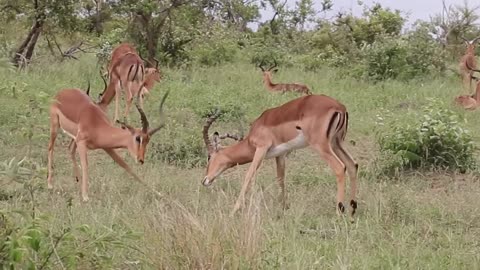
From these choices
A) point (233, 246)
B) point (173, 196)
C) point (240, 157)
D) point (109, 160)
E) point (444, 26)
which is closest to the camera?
point (233, 246)

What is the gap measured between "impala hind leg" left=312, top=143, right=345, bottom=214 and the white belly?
0.12 meters

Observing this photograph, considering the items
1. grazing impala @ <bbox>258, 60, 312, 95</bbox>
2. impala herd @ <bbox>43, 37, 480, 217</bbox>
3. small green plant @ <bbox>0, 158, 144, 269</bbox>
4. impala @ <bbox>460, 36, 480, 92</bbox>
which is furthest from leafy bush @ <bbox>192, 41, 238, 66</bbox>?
small green plant @ <bbox>0, 158, 144, 269</bbox>

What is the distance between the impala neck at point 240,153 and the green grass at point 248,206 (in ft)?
0.73

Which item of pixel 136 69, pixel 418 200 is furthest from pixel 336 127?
pixel 136 69

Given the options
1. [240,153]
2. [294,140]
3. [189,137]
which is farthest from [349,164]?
[189,137]

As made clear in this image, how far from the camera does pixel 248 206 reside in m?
3.56

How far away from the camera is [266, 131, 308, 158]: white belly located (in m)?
5.36

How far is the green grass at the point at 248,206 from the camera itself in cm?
324

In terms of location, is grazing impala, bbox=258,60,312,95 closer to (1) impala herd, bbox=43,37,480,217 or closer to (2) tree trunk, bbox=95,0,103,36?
(2) tree trunk, bbox=95,0,103,36

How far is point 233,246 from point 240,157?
237cm

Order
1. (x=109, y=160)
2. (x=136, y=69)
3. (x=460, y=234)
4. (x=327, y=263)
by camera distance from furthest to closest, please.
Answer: (x=136, y=69) < (x=109, y=160) < (x=460, y=234) < (x=327, y=263)

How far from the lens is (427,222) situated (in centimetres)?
455

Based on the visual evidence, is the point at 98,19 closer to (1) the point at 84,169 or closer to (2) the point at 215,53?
(2) the point at 215,53

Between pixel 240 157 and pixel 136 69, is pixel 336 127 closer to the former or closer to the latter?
pixel 240 157
